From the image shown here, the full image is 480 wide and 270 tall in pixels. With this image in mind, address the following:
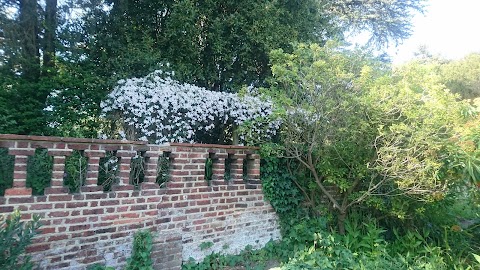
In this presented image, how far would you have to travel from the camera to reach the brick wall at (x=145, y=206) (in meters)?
2.83

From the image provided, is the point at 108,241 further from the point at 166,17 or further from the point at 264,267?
the point at 166,17

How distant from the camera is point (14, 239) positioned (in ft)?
8.19

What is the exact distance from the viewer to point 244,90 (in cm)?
467

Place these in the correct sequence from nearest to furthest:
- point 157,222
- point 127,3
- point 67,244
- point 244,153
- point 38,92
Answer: point 67,244
point 157,222
point 244,153
point 38,92
point 127,3

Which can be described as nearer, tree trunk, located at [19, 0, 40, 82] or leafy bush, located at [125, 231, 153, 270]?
leafy bush, located at [125, 231, 153, 270]

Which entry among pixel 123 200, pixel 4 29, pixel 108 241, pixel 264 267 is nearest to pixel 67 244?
pixel 108 241

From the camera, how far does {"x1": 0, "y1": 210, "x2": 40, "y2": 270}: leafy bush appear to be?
7.82ft

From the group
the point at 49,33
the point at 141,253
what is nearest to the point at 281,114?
the point at 141,253

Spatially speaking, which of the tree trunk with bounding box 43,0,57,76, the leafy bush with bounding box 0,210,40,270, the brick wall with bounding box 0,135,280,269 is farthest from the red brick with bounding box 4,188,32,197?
the tree trunk with bounding box 43,0,57,76

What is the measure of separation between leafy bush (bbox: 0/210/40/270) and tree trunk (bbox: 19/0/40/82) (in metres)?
3.49

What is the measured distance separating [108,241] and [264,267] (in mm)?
2011

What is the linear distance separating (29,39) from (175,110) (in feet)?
9.64

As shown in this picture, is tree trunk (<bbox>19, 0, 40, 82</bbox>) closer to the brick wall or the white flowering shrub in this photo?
the white flowering shrub

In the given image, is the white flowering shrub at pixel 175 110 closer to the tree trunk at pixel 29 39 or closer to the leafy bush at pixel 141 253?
the leafy bush at pixel 141 253
